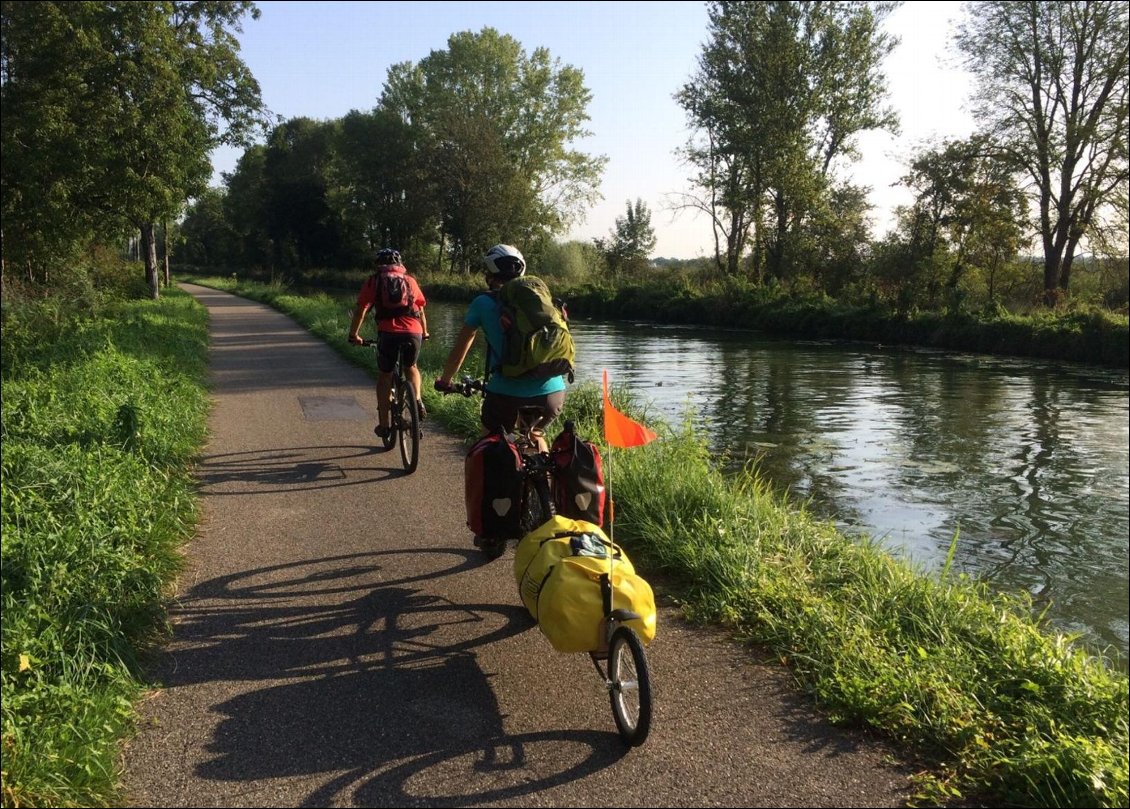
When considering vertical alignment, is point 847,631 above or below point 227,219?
below

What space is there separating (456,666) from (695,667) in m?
1.07

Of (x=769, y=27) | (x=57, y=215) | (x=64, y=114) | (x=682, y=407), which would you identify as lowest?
(x=682, y=407)

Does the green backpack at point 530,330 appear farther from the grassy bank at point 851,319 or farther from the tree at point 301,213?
the tree at point 301,213

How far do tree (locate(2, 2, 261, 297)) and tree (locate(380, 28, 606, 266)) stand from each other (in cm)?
3085

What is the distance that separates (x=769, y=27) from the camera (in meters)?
37.5

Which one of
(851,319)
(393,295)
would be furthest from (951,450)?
(851,319)

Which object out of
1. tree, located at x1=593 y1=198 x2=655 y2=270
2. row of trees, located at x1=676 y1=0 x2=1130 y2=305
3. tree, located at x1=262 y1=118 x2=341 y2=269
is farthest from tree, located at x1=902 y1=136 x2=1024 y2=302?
tree, located at x1=262 y1=118 x2=341 y2=269

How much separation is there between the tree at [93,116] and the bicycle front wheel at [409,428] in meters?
16.8

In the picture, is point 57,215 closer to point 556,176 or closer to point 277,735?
point 277,735

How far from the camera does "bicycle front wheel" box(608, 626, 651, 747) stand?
3027 millimetres

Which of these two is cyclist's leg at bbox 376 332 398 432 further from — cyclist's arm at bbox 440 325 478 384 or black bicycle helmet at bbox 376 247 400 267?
cyclist's arm at bbox 440 325 478 384

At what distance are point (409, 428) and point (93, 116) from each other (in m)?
17.7

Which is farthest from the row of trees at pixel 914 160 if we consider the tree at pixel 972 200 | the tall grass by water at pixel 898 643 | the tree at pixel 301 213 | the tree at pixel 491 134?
the tree at pixel 301 213

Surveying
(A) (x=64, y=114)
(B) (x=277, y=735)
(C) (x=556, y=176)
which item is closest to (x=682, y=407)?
(B) (x=277, y=735)
